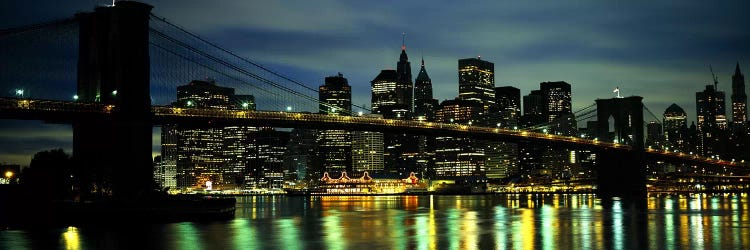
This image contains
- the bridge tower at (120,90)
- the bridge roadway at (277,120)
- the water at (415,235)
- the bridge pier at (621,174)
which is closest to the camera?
the water at (415,235)

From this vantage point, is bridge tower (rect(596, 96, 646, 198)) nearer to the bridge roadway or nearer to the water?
the bridge roadway

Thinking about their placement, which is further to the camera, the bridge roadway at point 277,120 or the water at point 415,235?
the bridge roadway at point 277,120

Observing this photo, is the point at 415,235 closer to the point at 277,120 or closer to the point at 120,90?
the point at 120,90

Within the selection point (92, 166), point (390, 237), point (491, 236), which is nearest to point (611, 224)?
point (491, 236)

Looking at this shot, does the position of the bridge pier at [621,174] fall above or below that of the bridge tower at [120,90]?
below

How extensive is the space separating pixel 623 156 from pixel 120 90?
60.9 metres

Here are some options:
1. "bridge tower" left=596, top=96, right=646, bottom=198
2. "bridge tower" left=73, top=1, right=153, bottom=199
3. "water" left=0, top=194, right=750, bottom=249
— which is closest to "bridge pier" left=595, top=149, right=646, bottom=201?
"bridge tower" left=596, top=96, right=646, bottom=198

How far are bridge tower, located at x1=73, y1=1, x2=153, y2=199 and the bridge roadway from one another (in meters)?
0.91

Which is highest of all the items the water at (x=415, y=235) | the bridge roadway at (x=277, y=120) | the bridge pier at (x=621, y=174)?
the bridge roadway at (x=277, y=120)

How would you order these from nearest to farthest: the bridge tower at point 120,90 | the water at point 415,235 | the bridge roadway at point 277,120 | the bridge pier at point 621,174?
the water at point 415,235 → the bridge tower at point 120,90 → the bridge roadway at point 277,120 → the bridge pier at point 621,174

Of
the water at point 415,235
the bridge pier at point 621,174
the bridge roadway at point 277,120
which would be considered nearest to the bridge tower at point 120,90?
the bridge roadway at point 277,120

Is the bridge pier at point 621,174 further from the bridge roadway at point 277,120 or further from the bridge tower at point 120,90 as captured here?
the bridge tower at point 120,90

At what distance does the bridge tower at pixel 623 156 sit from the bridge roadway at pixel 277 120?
1316 millimetres

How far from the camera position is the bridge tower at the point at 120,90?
47.3 meters
